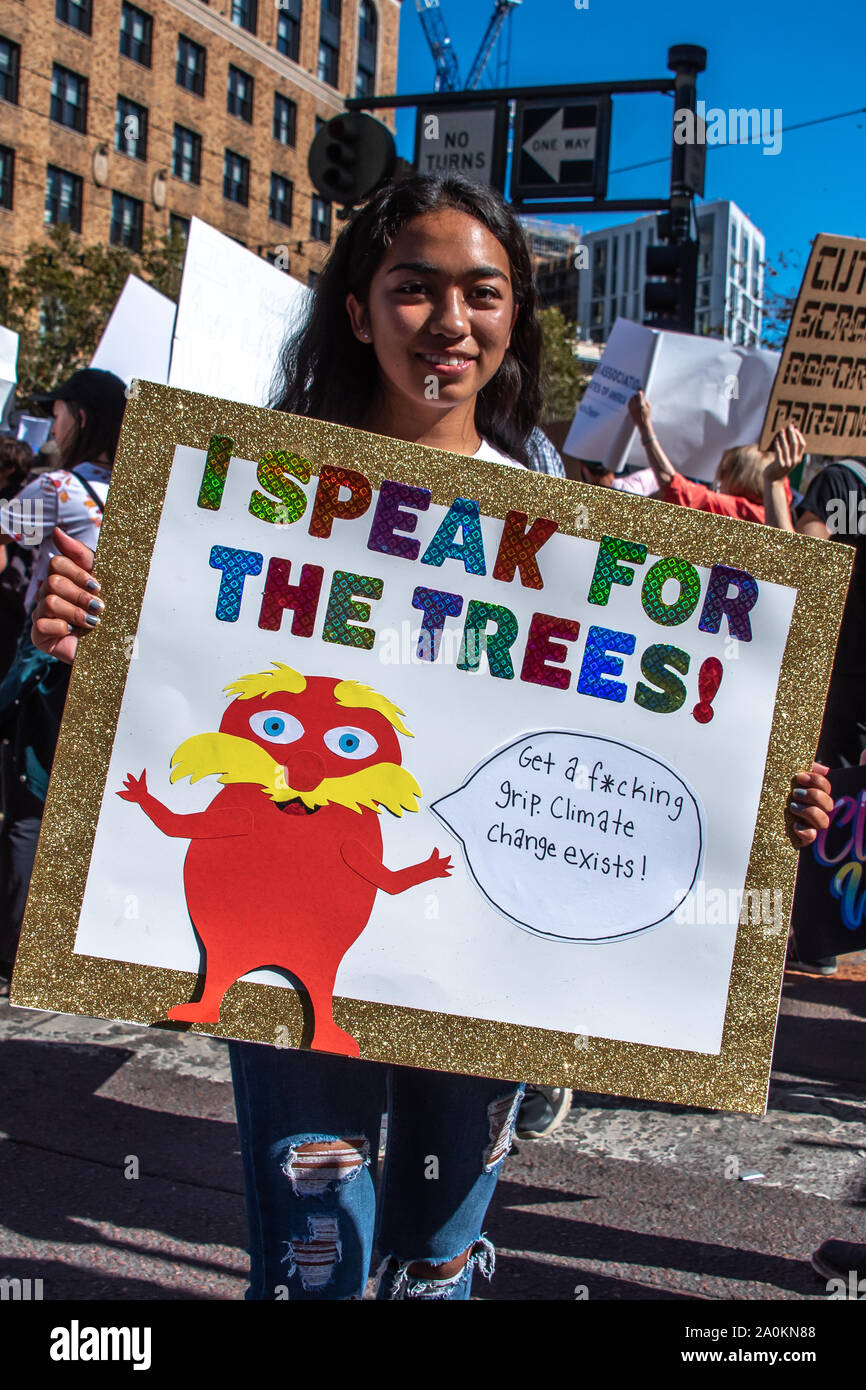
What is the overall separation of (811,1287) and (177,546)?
6.97ft

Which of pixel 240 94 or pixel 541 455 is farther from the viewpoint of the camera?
pixel 240 94

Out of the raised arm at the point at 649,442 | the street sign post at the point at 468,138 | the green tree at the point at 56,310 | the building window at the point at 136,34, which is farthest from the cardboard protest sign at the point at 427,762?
the building window at the point at 136,34

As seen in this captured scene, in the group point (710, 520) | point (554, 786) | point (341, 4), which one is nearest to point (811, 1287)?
point (554, 786)

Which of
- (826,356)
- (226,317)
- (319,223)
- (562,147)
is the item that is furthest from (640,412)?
(319,223)

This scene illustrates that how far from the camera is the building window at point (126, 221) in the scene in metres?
35.4

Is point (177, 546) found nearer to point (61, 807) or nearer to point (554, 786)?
point (61, 807)

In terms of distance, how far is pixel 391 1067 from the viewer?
1757mm

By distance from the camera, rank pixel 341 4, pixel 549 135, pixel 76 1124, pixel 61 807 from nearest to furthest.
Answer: pixel 61 807 < pixel 76 1124 < pixel 549 135 < pixel 341 4

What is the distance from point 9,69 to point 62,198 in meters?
3.22

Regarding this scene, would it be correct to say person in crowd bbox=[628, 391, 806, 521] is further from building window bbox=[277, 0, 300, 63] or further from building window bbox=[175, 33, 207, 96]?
building window bbox=[277, 0, 300, 63]

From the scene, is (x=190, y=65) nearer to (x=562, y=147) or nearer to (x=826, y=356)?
(x=562, y=147)

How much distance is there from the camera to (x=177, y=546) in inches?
62.6

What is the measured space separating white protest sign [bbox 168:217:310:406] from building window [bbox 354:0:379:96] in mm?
42867

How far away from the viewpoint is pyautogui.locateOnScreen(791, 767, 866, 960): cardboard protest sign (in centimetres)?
276
